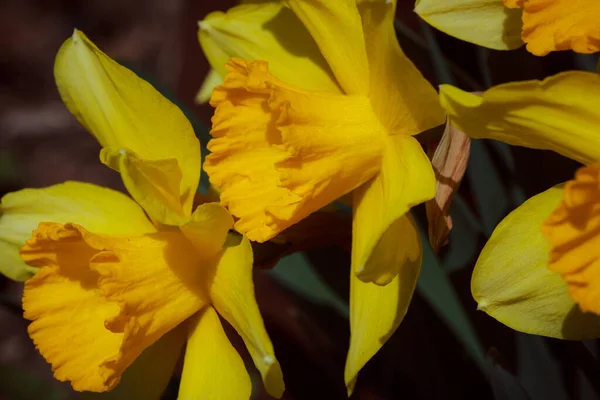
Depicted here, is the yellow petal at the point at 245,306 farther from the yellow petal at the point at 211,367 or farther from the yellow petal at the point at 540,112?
the yellow petal at the point at 540,112

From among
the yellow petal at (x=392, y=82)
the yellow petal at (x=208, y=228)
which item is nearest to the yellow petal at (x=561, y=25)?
the yellow petal at (x=392, y=82)

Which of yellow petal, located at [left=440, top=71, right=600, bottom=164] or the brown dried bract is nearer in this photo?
yellow petal, located at [left=440, top=71, right=600, bottom=164]

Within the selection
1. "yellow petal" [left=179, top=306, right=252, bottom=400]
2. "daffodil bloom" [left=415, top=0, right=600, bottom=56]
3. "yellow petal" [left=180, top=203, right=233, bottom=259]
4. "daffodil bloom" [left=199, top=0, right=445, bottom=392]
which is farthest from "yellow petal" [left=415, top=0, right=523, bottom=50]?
"yellow petal" [left=179, top=306, right=252, bottom=400]

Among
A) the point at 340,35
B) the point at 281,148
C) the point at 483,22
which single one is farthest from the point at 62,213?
the point at 483,22

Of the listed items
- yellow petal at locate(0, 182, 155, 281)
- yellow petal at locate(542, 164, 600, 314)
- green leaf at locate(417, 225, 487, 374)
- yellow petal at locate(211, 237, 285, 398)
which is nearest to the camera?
yellow petal at locate(542, 164, 600, 314)

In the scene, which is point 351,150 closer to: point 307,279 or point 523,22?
point 523,22

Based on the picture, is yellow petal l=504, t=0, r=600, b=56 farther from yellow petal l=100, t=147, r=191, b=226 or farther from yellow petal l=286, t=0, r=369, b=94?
yellow petal l=100, t=147, r=191, b=226
